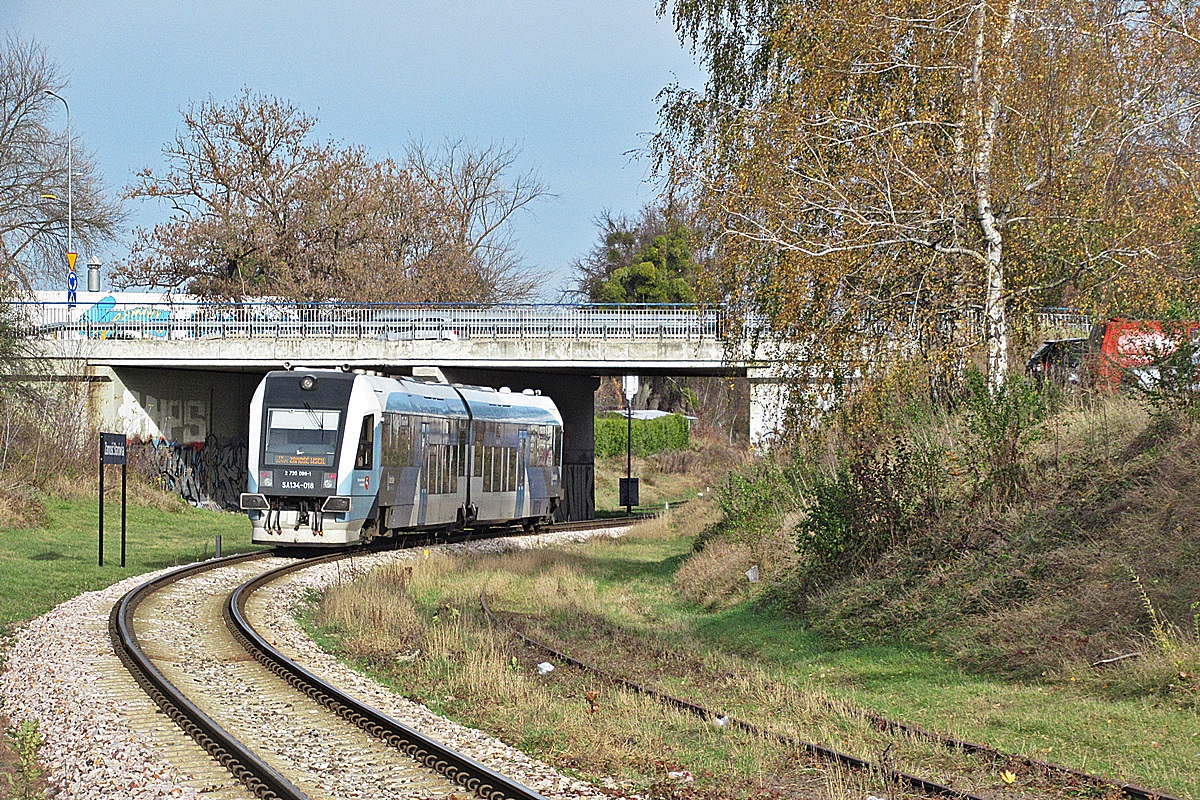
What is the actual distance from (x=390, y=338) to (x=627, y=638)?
82.8ft

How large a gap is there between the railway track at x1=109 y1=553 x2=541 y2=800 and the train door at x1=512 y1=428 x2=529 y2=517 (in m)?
16.2

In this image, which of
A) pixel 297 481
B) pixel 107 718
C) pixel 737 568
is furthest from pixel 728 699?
pixel 297 481

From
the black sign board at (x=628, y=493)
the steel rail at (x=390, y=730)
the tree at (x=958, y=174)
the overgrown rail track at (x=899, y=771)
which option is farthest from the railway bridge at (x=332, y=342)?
the overgrown rail track at (x=899, y=771)

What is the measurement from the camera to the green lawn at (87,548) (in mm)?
19156

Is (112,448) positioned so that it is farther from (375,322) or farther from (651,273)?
(651,273)

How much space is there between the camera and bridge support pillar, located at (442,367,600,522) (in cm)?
4544

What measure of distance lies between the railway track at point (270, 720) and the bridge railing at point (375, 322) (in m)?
22.8

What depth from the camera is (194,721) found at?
10406 millimetres

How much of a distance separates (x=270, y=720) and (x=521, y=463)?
22.8 m

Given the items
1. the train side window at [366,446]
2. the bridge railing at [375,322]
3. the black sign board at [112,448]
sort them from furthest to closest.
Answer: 1. the bridge railing at [375,322]
2. the train side window at [366,446]
3. the black sign board at [112,448]

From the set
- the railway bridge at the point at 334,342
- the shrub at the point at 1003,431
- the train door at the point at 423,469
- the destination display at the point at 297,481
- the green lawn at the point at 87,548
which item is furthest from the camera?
the railway bridge at the point at 334,342

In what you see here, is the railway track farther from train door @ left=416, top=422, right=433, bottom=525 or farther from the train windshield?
train door @ left=416, top=422, right=433, bottom=525

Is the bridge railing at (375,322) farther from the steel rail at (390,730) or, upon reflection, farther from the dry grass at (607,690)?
the steel rail at (390,730)

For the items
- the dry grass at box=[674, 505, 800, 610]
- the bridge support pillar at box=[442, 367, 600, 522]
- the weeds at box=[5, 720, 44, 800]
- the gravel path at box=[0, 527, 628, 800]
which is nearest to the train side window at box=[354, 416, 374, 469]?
the dry grass at box=[674, 505, 800, 610]
